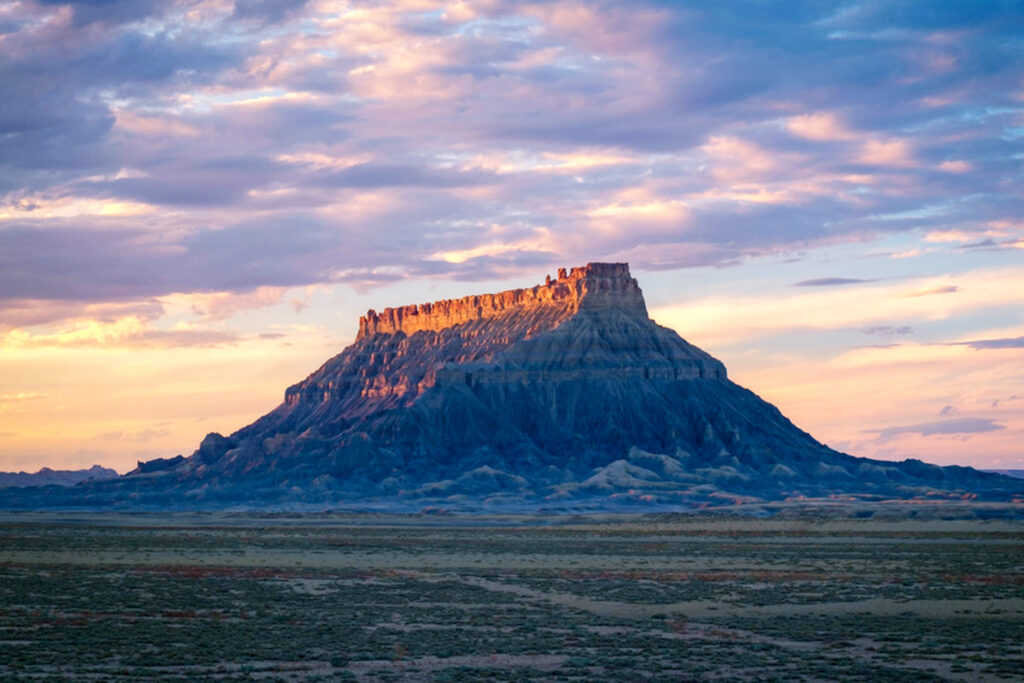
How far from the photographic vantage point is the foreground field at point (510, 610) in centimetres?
3002

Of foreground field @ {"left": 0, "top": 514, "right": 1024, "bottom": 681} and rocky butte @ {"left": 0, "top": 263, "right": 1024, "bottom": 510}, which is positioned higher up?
rocky butte @ {"left": 0, "top": 263, "right": 1024, "bottom": 510}

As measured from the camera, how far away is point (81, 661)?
2969 cm

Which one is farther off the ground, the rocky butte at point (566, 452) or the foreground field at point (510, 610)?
the rocky butte at point (566, 452)

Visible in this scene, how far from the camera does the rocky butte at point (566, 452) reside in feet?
537

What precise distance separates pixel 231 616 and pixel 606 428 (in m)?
146

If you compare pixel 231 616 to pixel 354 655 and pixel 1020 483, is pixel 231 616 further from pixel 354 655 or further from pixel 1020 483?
pixel 1020 483

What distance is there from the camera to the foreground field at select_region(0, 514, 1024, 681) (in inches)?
1182

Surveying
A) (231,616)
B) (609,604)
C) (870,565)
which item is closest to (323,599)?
(231,616)

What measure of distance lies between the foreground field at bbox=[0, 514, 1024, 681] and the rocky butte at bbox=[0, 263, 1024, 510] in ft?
280

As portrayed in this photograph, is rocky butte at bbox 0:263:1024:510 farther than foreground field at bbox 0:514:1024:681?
Yes

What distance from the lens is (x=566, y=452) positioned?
593 feet

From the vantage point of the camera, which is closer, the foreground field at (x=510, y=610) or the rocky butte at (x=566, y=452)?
the foreground field at (x=510, y=610)

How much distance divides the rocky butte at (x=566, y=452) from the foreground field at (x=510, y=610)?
85229 mm

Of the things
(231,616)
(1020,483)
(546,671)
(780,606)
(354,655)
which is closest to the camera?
(546,671)
